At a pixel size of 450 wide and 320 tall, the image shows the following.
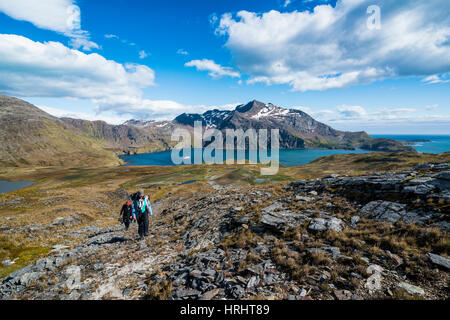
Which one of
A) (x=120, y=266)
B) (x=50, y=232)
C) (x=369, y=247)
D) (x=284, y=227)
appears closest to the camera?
(x=369, y=247)

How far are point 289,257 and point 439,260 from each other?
20.5ft

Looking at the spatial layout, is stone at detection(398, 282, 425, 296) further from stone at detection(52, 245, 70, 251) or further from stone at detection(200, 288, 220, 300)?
stone at detection(52, 245, 70, 251)

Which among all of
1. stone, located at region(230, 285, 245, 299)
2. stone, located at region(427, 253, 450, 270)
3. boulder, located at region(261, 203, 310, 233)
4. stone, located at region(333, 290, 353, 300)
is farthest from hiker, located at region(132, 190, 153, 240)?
stone, located at region(427, 253, 450, 270)

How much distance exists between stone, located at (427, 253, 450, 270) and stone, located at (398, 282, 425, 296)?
6.52 feet

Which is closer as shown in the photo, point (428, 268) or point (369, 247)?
point (428, 268)

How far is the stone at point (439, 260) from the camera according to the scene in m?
7.87

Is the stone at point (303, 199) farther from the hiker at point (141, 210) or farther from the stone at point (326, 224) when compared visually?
the hiker at point (141, 210)
